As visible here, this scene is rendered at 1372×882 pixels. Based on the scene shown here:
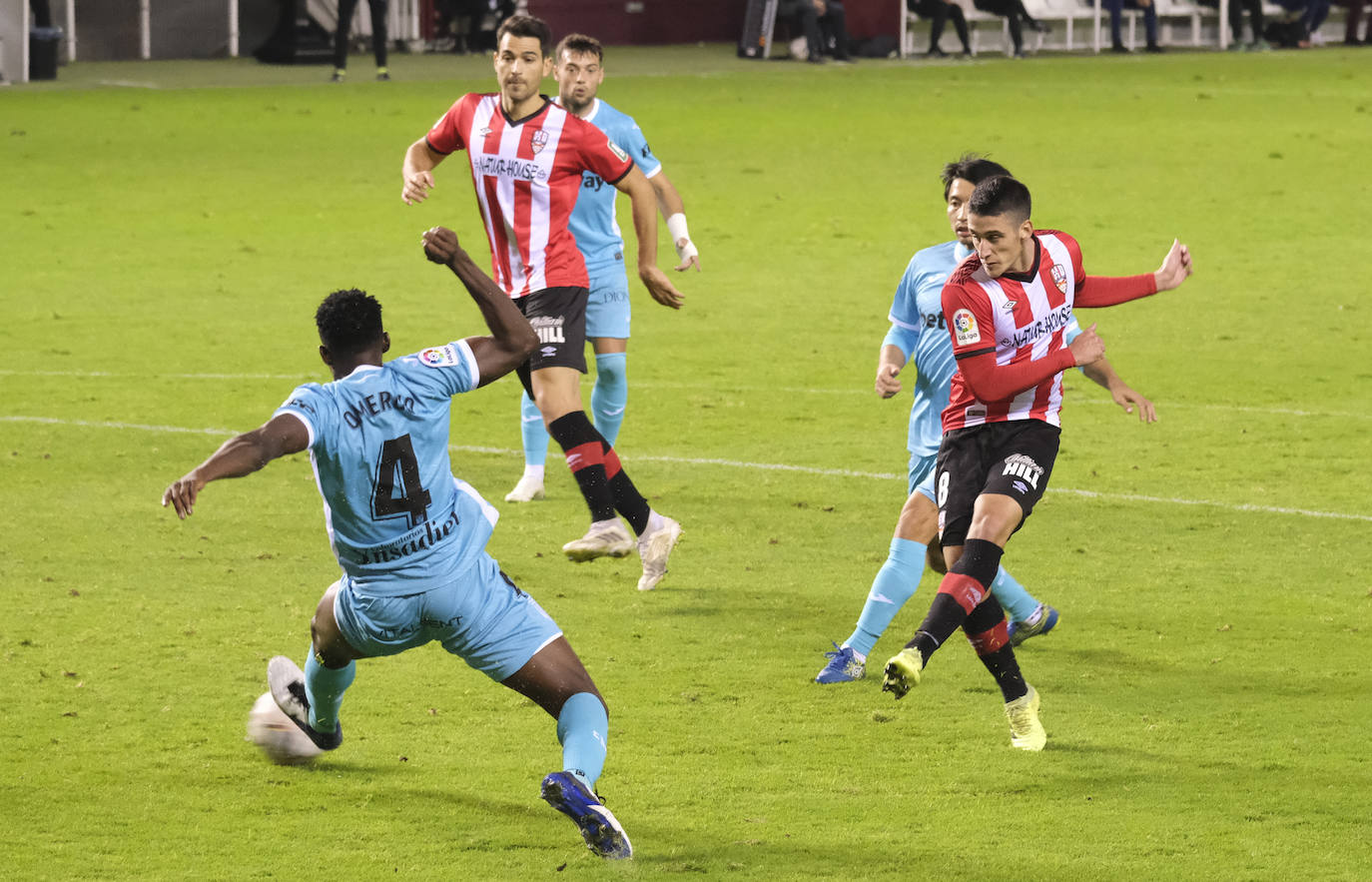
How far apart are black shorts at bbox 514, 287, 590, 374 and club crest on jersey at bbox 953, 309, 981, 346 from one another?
244 centimetres

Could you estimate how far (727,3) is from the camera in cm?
3919

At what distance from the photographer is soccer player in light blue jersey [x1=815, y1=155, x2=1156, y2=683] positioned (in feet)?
21.2

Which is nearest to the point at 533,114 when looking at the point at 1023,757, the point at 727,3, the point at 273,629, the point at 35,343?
the point at 273,629

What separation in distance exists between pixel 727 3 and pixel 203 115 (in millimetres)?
16993

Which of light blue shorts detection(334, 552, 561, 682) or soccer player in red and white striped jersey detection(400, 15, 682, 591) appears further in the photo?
soccer player in red and white striped jersey detection(400, 15, 682, 591)

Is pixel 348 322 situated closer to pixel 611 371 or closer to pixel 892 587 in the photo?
pixel 892 587

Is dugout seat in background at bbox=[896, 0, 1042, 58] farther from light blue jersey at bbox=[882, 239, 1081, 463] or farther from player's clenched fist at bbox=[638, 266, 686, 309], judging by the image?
light blue jersey at bbox=[882, 239, 1081, 463]

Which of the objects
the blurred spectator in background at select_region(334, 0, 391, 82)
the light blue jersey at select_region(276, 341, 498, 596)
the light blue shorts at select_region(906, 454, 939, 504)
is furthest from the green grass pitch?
the blurred spectator in background at select_region(334, 0, 391, 82)

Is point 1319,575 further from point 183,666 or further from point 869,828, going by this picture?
point 183,666

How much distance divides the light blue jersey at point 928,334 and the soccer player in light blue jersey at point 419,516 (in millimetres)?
1950

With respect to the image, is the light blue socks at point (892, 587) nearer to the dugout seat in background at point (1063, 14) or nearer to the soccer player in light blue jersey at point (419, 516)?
the soccer player in light blue jersey at point (419, 516)

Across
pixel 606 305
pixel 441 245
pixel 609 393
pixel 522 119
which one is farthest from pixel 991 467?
pixel 609 393

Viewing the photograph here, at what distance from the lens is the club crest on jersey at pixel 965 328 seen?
588 cm

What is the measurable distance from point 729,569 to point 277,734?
2.88m
